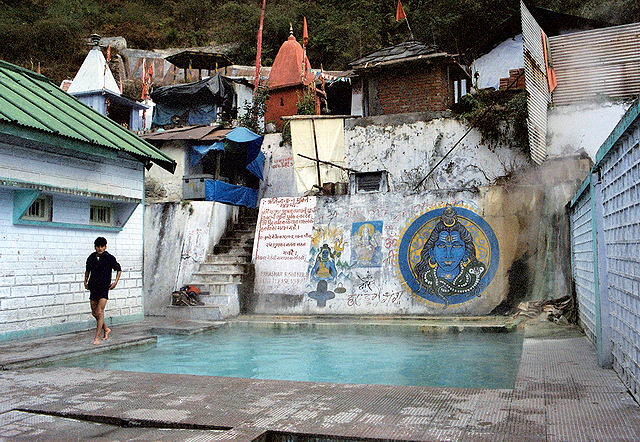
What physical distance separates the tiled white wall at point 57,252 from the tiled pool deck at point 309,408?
10.7 ft

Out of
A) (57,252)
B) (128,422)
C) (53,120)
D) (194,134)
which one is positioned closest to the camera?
(128,422)

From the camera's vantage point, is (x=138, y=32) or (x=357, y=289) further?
(x=138, y=32)

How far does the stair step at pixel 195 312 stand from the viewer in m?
12.2

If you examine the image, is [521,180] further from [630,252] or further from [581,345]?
[630,252]

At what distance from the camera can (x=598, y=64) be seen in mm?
14969

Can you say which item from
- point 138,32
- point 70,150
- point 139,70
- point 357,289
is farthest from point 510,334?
point 138,32

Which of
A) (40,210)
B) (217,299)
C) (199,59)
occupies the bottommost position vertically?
(217,299)

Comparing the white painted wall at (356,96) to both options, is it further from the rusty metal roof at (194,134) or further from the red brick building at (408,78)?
the rusty metal roof at (194,134)

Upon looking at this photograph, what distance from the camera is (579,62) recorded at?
15234mm

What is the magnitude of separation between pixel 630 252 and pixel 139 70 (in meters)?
37.2

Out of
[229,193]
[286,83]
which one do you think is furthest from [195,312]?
[286,83]

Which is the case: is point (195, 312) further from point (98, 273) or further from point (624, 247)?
point (624, 247)

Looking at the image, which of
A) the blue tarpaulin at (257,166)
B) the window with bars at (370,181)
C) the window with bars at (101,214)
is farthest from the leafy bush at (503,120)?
the window with bars at (101,214)

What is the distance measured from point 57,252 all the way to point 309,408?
7.26m
